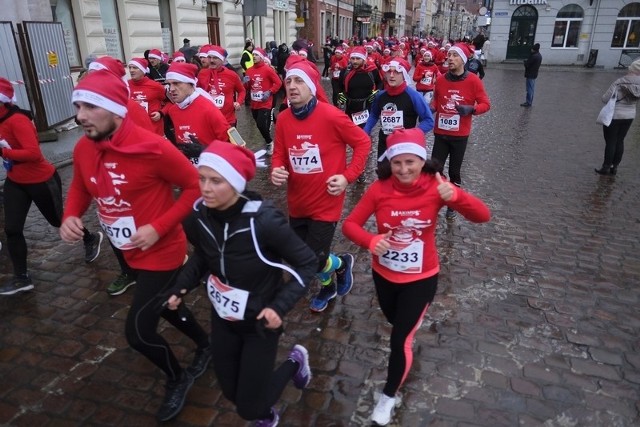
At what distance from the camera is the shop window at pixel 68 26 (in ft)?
39.3

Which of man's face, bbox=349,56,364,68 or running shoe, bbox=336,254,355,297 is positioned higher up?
man's face, bbox=349,56,364,68

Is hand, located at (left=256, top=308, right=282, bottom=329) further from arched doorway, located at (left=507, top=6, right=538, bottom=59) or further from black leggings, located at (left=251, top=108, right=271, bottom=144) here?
arched doorway, located at (left=507, top=6, right=538, bottom=59)

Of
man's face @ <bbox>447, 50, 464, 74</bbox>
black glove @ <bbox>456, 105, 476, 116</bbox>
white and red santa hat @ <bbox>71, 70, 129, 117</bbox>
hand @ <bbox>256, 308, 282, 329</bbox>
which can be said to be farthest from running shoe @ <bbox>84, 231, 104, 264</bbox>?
man's face @ <bbox>447, 50, 464, 74</bbox>

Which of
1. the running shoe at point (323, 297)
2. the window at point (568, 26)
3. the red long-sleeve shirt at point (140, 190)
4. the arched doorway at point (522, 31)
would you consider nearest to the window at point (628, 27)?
the window at point (568, 26)

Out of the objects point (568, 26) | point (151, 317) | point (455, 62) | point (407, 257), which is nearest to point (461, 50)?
point (455, 62)

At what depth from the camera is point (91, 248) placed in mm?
5371

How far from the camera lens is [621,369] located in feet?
11.8

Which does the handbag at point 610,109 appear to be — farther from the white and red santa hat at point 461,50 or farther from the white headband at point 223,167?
the white headband at point 223,167

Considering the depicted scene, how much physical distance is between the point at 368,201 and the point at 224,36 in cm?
2044

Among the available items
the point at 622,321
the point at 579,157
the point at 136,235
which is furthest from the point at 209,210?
the point at 579,157

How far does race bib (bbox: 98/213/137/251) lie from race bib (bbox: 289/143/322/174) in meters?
1.49

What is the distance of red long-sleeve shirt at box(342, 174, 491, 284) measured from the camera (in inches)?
116

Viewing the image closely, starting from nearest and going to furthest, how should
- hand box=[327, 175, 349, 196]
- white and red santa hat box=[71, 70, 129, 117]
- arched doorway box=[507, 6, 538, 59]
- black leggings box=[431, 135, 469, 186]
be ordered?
white and red santa hat box=[71, 70, 129, 117], hand box=[327, 175, 349, 196], black leggings box=[431, 135, 469, 186], arched doorway box=[507, 6, 538, 59]

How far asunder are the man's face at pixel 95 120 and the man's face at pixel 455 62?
4.76 m
